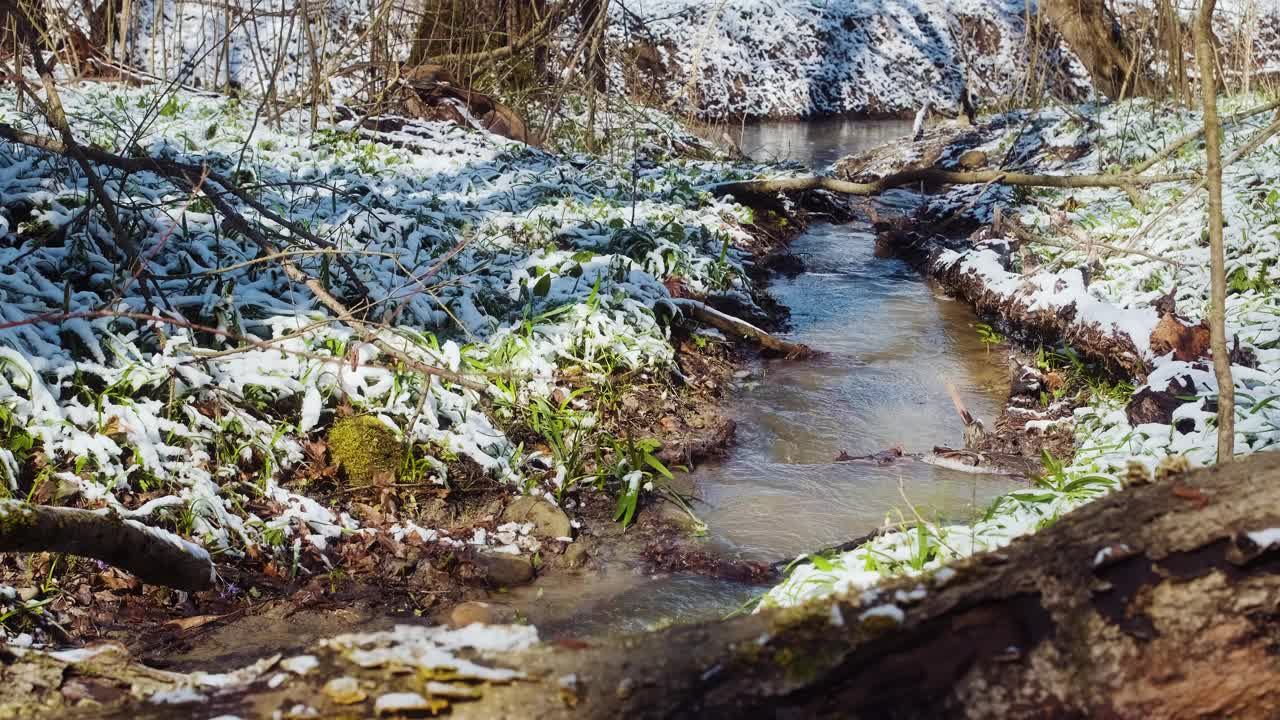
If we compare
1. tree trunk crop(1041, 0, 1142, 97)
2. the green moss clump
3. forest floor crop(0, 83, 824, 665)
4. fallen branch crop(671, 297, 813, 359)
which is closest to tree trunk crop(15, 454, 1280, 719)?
forest floor crop(0, 83, 824, 665)

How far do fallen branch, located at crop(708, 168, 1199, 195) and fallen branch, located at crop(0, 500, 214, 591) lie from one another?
328cm

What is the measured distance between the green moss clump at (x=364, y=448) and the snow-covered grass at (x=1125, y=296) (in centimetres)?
159

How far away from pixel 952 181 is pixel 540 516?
3.27 meters

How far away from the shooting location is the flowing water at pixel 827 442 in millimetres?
3174

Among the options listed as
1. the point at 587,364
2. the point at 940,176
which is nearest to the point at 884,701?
the point at 587,364

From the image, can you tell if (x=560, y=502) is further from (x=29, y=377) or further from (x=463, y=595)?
(x=29, y=377)

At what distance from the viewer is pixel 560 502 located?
12.4 feet

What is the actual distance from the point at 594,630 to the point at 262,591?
1062 millimetres

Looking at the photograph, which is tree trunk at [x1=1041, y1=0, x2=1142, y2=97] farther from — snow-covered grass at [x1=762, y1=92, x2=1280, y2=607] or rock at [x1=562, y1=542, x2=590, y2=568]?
rock at [x1=562, y1=542, x2=590, y2=568]

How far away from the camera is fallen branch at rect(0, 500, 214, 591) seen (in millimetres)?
2037

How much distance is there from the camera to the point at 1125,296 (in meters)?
5.26

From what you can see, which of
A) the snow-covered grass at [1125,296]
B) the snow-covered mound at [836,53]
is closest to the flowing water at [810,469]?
the snow-covered grass at [1125,296]

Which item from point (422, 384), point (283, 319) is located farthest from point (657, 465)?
point (283, 319)

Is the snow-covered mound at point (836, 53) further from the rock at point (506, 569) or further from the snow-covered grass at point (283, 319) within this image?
the rock at point (506, 569)
